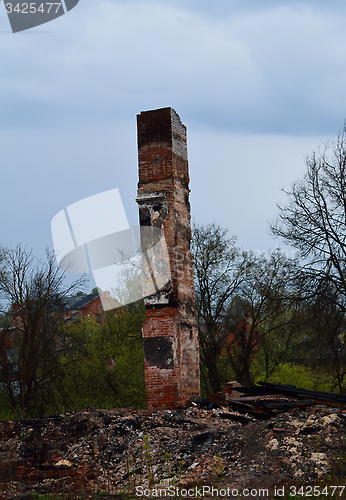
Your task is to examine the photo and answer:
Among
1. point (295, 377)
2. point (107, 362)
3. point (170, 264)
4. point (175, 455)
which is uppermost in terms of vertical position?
point (170, 264)

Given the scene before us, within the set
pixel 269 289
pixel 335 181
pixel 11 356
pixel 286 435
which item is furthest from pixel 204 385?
pixel 286 435

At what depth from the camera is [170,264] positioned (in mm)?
9945

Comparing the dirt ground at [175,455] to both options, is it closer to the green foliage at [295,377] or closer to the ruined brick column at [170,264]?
the ruined brick column at [170,264]

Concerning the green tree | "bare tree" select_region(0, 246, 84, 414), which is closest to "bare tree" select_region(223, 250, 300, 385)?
the green tree

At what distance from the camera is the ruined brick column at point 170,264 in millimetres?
9648

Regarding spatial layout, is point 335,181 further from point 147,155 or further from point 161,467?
point 161,467

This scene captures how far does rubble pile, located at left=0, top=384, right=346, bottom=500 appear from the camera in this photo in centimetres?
670

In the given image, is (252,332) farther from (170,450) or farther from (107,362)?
(170,450)

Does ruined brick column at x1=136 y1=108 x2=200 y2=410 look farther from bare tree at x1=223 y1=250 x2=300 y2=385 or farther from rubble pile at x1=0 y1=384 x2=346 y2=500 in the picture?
bare tree at x1=223 y1=250 x2=300 y2=385

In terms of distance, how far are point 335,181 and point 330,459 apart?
1144 centimetres

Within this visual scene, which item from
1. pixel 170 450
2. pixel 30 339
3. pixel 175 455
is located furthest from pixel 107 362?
pixel 175 455

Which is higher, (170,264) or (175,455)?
(170,264)

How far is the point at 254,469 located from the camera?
271 inches

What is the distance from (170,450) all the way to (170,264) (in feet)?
11.9
